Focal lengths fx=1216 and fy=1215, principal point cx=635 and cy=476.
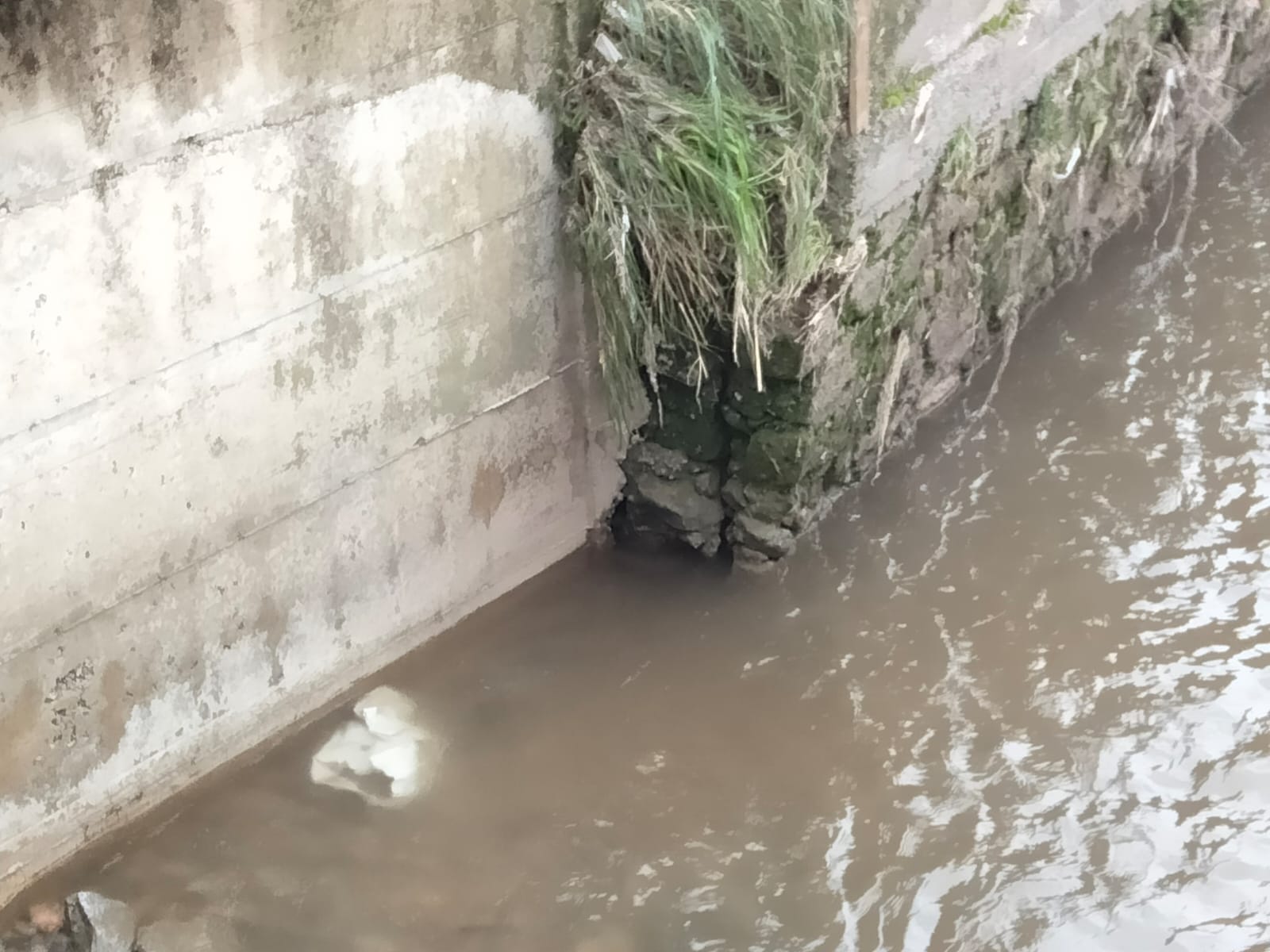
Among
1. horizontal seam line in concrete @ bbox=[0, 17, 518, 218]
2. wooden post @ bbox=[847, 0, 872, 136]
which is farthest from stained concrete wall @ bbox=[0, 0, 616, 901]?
wooden post @ bbox=[847, 0, 872, 136]

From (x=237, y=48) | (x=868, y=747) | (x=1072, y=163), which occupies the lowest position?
(x=868, y=747)

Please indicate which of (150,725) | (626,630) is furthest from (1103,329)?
(150,725)

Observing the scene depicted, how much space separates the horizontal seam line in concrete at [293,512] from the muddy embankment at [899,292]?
1.30 ft

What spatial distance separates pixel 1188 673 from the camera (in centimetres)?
331

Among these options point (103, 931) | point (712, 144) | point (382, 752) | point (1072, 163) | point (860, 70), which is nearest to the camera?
point (103, 931)

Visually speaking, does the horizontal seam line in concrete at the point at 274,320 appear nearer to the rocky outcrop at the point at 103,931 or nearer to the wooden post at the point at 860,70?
the wooden post at the point at 860,70

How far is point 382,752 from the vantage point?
327 cm

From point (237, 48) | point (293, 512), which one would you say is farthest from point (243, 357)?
point (237, 48)

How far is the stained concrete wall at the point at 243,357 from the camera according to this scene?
7.97 feet

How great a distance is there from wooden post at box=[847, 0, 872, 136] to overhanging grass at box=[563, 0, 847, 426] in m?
0.04

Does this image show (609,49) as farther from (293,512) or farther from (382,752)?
(382,752)

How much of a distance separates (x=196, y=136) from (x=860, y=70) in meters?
1.66

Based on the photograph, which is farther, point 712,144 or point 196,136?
point 712,144

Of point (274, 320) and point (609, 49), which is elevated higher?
point (609, 49)
